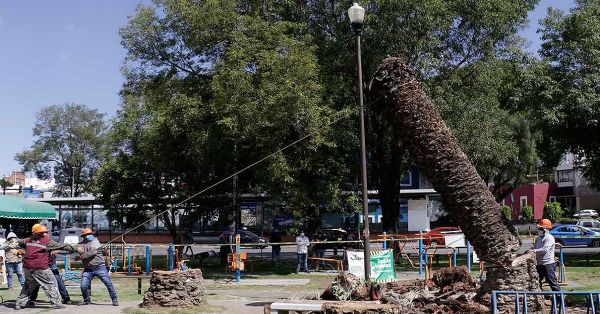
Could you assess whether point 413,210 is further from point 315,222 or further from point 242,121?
point 242,121

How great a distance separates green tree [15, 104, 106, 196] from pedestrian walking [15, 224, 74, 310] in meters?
48.5

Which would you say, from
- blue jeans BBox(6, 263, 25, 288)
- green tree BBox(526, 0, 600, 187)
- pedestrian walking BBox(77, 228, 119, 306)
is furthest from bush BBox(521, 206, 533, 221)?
pedestrian walking BBox(77, 228, 119, 306)

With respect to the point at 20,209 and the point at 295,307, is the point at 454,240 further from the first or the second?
the point at 20,209

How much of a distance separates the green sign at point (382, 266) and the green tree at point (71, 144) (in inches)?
1928

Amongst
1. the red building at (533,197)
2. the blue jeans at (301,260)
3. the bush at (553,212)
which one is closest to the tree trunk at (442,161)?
the blue jeans at (301,260)

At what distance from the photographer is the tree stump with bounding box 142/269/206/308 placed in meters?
12.3

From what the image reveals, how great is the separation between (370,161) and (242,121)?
735 centimetres

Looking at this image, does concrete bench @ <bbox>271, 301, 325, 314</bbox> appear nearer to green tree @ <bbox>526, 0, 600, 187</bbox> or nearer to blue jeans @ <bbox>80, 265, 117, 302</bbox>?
blue jeans @ <bbox>80, 265, 117, 302</bbox>

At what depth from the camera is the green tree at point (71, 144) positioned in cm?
5925

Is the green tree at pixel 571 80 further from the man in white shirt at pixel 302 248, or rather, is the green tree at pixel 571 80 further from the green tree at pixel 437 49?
the man in white shirt at pixel 302 248

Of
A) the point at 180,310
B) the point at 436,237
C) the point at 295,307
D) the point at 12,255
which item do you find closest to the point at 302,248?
the point at 436,237

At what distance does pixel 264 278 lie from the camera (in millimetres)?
20797

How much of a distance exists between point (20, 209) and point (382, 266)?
18043 millimetres

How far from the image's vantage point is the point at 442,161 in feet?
30.7
